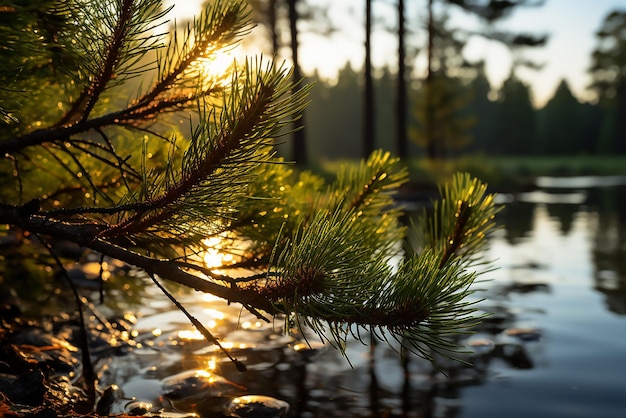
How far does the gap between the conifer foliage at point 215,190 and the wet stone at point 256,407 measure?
0.92 meters

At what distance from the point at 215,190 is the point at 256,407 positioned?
71.2 inches

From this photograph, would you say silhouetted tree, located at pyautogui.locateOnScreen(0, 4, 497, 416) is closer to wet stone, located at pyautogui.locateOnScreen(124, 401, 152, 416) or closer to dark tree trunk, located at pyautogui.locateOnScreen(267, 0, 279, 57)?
wet stone, located at pyautogui.locateOnScreen(124, 401, 152, 416)

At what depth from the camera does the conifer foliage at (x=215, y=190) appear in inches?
81.1

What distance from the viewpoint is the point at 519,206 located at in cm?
2009

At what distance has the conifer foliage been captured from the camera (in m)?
2.06

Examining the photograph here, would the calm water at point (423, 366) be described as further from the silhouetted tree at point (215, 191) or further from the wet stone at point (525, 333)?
the silhouetted tree at point (215, 191)

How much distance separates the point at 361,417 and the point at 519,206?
58.0ft

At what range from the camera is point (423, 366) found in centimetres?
439

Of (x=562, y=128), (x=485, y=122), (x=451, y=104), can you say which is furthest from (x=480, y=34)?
(x=485, y=122)

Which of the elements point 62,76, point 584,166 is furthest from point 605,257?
point 584,166

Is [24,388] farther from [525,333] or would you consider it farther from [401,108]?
[401,108]

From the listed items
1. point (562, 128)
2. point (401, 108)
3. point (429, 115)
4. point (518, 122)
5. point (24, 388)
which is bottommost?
point (24, 388)

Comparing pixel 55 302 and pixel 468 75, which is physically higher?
pixel 468 75

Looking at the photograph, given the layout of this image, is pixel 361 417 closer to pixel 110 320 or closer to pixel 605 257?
pixel 110 320
